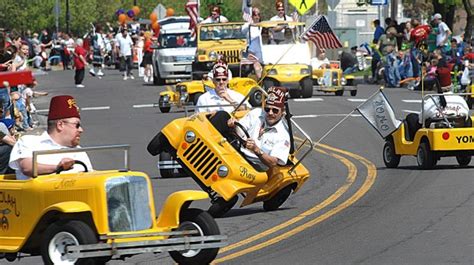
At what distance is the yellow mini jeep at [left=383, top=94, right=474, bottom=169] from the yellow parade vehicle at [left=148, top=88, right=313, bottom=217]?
3947mm

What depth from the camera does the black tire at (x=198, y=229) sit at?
34.8 ft

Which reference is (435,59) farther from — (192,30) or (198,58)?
(192,30)

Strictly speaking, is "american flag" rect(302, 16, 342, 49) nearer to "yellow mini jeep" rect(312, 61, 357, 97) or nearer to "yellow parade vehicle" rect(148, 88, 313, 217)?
"yellow mini jeep" rect(312, 61, 357, 97)

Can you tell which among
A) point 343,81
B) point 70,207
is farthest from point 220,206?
point 343,81

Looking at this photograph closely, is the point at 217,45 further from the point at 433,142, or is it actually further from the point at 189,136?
the point at 189,136

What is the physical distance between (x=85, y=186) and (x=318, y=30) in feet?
57.2

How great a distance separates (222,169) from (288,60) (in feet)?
71.8

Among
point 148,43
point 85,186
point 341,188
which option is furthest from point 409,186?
point 148,43

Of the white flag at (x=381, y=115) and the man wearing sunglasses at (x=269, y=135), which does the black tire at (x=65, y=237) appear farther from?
the white flag at (x=381, y=115)

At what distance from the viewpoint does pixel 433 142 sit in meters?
19.0

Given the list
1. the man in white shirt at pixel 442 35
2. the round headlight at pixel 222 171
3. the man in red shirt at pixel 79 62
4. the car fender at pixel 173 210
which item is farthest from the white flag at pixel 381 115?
the man in red shirt at pixel 79 62

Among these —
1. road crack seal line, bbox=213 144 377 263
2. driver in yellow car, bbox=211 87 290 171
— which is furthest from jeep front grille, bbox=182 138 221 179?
road crack seal line, bbox=213 144 377 263

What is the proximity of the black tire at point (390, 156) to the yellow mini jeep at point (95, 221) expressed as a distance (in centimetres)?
935

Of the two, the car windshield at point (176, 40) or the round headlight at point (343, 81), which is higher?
the car windshield at point (176, 40)
